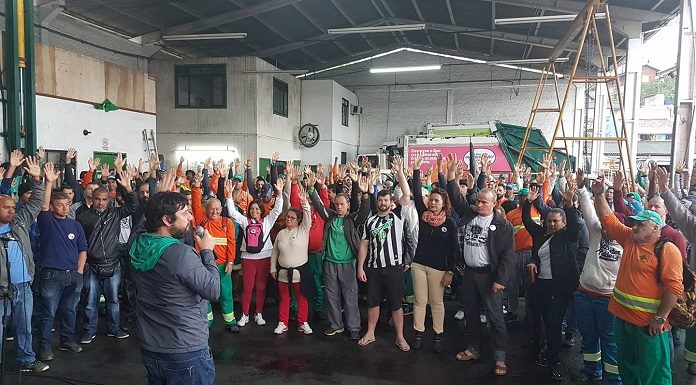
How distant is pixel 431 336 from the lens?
5125 mm

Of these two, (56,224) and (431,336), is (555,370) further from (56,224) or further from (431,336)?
(56,224)

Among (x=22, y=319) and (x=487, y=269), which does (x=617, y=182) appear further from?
(x=22, y=319)

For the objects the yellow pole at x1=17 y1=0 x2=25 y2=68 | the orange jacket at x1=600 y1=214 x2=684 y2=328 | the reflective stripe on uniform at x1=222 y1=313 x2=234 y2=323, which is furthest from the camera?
the yellow pole at x1=17 y1=0 x2=25 y2=68

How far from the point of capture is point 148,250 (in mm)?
2320

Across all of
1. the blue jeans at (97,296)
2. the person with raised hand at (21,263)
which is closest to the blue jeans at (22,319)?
the person with raised hand at (21,263)

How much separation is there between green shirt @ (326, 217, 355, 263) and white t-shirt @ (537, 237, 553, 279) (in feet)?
6.14

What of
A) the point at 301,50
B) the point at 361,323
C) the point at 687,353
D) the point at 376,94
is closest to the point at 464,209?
the point at 361,323

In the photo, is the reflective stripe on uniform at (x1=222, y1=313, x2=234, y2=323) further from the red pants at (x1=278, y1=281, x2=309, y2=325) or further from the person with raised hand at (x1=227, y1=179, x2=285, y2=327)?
the red pants at (x1=278, y1=281, x2=309, y2=325)

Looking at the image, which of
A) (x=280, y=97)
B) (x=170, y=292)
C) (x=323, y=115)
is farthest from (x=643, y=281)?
(x=323, y=115)

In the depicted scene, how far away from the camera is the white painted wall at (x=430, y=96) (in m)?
19.2

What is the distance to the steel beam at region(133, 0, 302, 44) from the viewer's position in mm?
11828

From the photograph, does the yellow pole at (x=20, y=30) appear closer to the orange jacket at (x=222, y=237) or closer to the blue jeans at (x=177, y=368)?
the orange jacket at (x=222, y=237)

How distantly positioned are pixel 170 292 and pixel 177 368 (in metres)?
0.41

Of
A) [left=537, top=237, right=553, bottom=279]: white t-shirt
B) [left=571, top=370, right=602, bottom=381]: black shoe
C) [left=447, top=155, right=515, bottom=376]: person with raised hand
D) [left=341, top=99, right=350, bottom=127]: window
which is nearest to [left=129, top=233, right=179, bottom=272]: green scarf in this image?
[left=447, top=155, right=515, bottom=376]: person with raised hand
